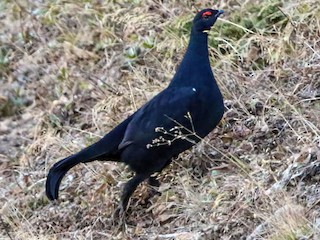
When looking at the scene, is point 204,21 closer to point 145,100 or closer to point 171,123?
point 171,123

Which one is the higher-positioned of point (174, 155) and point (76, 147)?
point (174, 155)

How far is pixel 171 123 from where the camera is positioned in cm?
544

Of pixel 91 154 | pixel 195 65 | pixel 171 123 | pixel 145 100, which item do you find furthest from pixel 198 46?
pixel 145 100

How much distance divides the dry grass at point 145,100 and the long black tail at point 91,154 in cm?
36

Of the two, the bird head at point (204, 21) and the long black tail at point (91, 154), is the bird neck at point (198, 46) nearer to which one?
the bird head at point (204, 21)

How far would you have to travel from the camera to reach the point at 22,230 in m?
5.97

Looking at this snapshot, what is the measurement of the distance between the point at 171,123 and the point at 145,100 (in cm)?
164

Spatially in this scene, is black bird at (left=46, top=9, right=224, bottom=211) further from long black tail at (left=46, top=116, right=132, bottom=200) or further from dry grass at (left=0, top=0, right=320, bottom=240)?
dry grass at (left=0, top=0, right=320, bottom=240)

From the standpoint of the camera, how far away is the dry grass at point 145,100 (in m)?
5.20

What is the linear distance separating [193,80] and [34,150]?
8.03 ft

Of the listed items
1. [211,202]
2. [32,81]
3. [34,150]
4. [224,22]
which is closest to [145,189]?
[211,202]

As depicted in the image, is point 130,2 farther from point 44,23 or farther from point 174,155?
point 174,155

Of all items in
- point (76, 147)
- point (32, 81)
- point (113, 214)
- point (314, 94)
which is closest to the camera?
point (113, 214)

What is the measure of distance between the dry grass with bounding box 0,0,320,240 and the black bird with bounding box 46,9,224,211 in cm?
27
